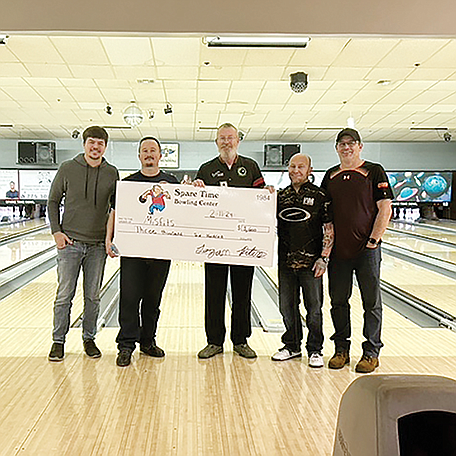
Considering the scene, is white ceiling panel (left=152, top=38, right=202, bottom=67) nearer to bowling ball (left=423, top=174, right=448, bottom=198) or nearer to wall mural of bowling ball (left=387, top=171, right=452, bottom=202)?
wall mural of bowling ball (left=387, top=171, right=452, bottom=202)

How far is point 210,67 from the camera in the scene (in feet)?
23.7

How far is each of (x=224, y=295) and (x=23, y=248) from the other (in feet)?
24.4

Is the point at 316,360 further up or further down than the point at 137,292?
further down

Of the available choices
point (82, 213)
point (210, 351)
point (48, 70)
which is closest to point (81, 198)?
point (82, 213)

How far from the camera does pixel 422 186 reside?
1698 centimetres

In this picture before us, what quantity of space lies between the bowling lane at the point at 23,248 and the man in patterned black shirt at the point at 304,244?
5.29 metres

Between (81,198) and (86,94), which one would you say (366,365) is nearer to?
(81,198)

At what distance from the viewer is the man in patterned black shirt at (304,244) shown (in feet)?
10.7

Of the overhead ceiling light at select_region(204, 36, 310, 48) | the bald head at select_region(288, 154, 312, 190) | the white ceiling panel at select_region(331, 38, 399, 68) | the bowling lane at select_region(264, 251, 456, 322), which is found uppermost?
the white ceiling panel at select_region(331, 38, 399, 68)

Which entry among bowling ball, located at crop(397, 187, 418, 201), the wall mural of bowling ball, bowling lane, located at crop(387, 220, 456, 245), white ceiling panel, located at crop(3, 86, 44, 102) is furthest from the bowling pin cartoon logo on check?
bowling ball, located at crop(397, 187, 418, 201)

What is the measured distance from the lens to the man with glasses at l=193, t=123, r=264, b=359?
338 cm

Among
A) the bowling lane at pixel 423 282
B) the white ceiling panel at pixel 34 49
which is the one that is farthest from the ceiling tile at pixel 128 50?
the bowling lane at pixel 423 282

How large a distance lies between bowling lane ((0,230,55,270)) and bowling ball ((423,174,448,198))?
36.6ft

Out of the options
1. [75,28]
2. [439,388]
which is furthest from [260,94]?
[439,388]
